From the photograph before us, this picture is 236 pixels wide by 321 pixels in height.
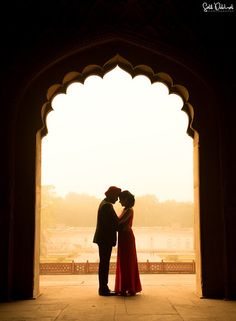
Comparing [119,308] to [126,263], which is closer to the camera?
[119,308]

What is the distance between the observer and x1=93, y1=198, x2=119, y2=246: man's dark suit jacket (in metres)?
6.32

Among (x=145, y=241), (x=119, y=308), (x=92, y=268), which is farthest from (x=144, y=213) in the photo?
(x=119, y=308)

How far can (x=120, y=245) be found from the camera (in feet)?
21.0

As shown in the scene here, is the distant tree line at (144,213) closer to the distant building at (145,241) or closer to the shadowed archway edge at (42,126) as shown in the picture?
the distant building at (145,241)

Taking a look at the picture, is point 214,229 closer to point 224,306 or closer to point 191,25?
point 224,306

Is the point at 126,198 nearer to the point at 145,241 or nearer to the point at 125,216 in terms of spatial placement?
the point at 125,216

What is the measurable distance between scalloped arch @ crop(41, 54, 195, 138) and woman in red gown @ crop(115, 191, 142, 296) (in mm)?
1528

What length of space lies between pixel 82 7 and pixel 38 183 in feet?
8.95

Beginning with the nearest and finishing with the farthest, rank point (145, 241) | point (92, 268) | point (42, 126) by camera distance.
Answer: point (42, 126), point (92, 268), point (145, 241)

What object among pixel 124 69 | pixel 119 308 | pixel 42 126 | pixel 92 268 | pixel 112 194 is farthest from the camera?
pixel 92 268

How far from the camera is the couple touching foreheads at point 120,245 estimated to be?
246 inches

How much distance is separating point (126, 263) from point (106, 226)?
625 millimetres

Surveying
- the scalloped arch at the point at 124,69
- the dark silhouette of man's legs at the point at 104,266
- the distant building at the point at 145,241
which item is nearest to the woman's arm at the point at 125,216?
the dark silhouette of man's legs at the point at 104,266

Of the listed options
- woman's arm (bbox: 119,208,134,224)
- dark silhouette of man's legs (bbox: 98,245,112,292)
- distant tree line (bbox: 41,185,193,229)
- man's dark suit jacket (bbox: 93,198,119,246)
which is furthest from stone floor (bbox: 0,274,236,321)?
distant tree line (bbox: 41,185,193,229)
